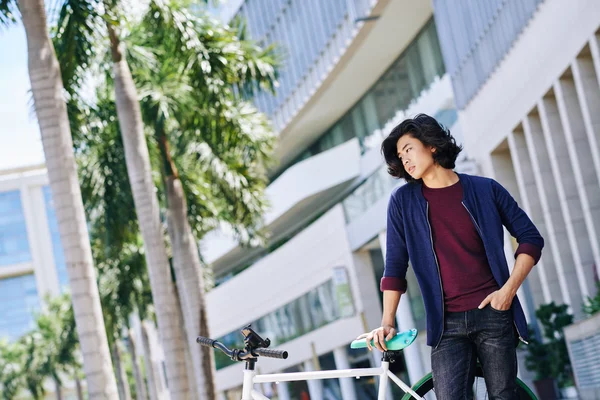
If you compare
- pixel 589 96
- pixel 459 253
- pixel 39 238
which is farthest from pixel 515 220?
pixel 39 238

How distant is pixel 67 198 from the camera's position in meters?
12.0

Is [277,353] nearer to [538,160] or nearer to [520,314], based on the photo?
[520,314]

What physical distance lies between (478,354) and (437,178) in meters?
0.76

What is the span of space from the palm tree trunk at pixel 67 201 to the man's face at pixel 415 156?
25.3 feet

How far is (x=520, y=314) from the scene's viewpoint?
4.49 metres

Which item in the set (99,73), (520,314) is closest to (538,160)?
(99,73)

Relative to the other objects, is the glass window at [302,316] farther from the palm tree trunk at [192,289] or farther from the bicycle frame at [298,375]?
the bicycle frame at [298,375]

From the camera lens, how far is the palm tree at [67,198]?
460 inches

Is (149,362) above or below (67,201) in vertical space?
above

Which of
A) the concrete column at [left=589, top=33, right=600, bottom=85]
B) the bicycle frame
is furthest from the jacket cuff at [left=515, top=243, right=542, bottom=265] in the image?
the concrete column at [left=589, top=33, right=600, bottom=85]

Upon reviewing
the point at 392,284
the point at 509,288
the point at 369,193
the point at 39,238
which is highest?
Result: the point at 39,238

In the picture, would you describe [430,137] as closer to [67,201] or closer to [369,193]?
[67,201]

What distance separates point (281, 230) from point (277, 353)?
42.8m

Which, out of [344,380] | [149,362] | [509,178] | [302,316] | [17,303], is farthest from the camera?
[17,303]
